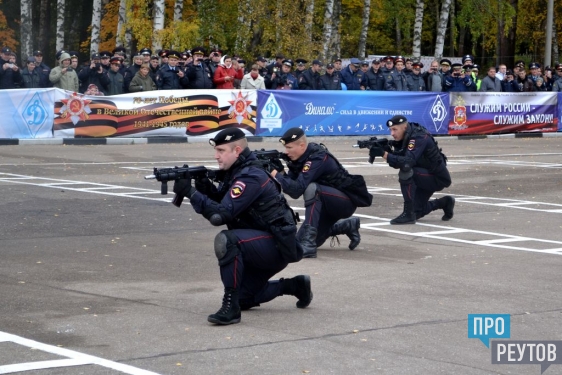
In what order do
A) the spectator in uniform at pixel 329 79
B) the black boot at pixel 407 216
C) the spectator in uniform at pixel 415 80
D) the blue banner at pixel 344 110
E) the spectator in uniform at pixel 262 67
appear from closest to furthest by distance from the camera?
1. the black boot at pixel 407 216
2. the blue banner at pixel 344 110
3. the spectator in uniform at pixel 262 67
4. the spectator in uniform at pixel 329 79
5. the spectator in uniform at pixel 415 80

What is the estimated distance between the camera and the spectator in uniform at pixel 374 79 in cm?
2991

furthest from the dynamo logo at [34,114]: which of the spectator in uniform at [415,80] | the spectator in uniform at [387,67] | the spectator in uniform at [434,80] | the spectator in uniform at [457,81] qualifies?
the spectator in uniform at [457,81]

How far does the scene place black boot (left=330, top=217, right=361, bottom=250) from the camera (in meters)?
11.8

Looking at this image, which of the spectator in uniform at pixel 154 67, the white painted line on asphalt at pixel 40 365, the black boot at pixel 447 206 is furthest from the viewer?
the spectator in uniform at pixel 154 67

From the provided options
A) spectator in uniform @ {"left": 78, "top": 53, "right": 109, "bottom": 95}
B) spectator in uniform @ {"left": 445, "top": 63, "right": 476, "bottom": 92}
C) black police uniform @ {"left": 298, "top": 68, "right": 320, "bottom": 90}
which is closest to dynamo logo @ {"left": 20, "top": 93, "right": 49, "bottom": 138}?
spectator in uniform @ {"left": 78, "top": 53, "right": 109, "bottom": 95}

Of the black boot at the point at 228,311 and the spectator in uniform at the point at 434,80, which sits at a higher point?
the spectator in uniform at the point at 434,80

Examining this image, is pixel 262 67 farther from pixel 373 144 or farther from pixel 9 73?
pixel 373 144

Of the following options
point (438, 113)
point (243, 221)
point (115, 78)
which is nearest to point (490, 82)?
point (438, 113)

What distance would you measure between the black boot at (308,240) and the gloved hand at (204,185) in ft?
10.1

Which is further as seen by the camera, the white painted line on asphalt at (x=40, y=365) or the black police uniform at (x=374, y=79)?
the black police uniform at (x=374, y=79)

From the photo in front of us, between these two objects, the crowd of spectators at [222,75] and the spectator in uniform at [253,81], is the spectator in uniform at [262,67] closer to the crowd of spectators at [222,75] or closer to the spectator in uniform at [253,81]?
the crowd of spectators at [222,75]

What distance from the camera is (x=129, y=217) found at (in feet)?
45.4

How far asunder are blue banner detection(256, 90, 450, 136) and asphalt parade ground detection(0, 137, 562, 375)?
10524 millimetres

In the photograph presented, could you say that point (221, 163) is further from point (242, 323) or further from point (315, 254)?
point (315, 254)
